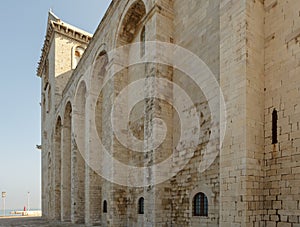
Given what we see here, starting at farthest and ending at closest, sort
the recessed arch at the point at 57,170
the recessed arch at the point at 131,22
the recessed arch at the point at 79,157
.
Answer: the recessed arch at the point at 57,170
the recessed arch at the point at 79,157
the recessed arch at the point at 131,22

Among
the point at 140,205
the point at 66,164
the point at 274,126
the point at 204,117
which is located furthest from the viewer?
the point at 66,164

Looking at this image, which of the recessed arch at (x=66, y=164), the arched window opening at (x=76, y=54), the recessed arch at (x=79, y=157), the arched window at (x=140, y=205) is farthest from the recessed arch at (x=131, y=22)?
the arched window opening at (x=76, y=54)

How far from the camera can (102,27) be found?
14.1 metres

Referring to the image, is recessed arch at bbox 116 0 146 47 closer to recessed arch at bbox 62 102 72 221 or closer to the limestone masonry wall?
the limestone masonry wall

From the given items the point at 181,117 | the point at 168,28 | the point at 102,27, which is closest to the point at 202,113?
the point at 181,117

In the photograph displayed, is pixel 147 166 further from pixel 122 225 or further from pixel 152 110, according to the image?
pixel 122 225

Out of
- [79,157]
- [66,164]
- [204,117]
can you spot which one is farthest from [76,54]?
[204,117]

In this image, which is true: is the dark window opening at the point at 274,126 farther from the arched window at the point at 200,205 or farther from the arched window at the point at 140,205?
the arched window at the point at 140,205

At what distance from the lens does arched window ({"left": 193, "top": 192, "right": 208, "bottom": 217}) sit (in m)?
7.10

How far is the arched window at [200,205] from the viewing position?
23.3 ft

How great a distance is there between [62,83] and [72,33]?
4659 mm

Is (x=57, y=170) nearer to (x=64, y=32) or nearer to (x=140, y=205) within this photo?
(x=64, y=32)

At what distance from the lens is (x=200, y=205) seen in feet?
23.9

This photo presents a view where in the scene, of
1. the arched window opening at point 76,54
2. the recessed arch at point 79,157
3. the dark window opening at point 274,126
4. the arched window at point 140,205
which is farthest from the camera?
the arched window opening at point 76,54
